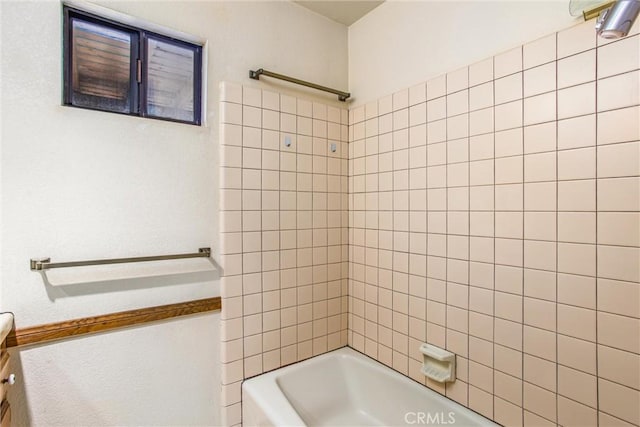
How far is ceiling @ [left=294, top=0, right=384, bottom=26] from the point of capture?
1.90 metres

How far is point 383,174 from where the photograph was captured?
1.88 m

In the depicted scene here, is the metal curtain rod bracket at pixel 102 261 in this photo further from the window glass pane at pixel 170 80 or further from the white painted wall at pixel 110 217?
the window glass pane at pixel 170 80

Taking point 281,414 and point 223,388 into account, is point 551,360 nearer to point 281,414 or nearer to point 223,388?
point 281,414

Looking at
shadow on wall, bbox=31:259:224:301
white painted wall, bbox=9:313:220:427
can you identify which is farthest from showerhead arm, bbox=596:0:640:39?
white painted wall, bbox=9:313:220:427

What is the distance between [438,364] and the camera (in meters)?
1.58

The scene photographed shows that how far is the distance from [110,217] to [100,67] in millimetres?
657

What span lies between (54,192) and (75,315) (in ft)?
1.66

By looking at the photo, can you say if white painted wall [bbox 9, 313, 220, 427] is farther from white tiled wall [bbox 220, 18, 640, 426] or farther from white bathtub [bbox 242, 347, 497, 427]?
white bathtub [bbox 242, 347, 497, 427]

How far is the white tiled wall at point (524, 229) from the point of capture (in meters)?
1.08

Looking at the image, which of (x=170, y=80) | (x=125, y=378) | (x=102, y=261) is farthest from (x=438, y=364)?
(x=170, y=80)

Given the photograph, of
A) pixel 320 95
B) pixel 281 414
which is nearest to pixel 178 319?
pixel 281 414
